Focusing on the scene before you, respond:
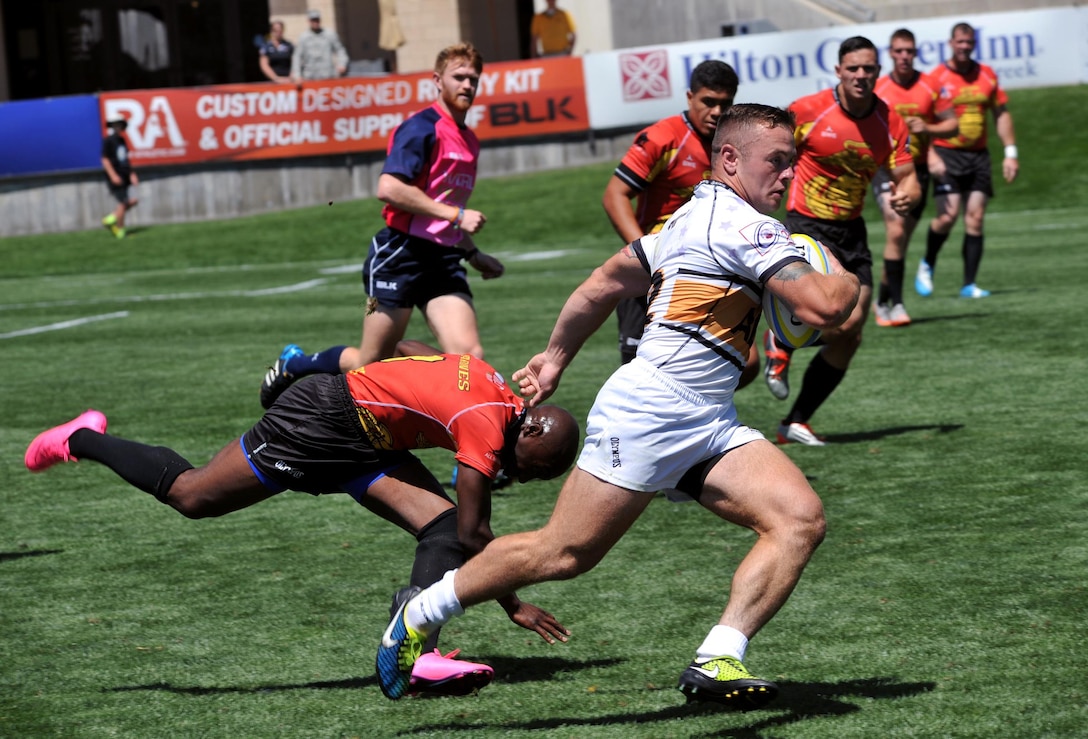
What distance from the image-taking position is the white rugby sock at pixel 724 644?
451 centimetres

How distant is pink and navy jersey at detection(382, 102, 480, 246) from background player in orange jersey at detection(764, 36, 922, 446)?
2.03 meters

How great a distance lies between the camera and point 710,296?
15.3 ft

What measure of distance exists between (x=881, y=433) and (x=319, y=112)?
20.3m

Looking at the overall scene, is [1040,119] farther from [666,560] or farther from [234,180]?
[666,560]

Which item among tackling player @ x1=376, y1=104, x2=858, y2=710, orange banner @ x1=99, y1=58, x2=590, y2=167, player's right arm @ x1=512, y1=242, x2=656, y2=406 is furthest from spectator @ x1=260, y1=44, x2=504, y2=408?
orange banner @ x1=99, y1=58, x2=590, y2=167

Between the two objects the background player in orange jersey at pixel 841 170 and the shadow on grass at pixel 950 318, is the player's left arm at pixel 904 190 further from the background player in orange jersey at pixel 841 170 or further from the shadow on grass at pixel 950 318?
the shadow on grass at pixel 950 318

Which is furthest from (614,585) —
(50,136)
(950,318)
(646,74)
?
(50,136)

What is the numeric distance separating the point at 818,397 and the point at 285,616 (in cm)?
398

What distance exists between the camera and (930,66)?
26906 millimetres

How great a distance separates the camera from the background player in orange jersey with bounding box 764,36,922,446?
9086 millimetres

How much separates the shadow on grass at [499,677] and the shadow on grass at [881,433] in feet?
13.3

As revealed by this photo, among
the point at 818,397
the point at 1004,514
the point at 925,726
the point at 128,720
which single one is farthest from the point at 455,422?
the point at 818,397

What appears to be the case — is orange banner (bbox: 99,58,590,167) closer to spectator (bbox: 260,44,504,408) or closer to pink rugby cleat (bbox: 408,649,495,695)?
spectator (bbox: 260,44,504,408)

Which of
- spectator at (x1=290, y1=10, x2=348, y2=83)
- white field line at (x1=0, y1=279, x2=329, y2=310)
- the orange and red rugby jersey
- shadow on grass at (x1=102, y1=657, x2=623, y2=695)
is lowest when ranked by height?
shadow on grass at (x1=102, y1=657, x2=623, y2=695)
